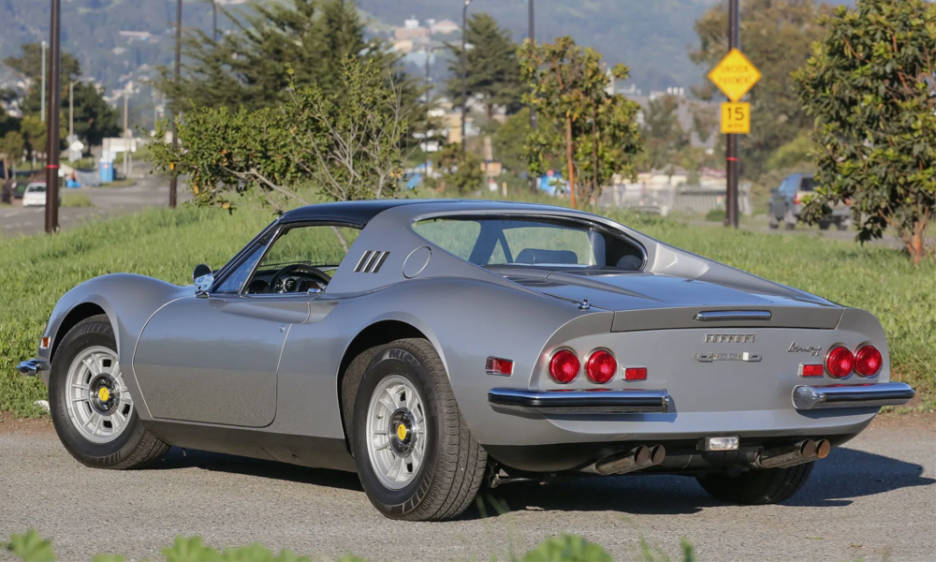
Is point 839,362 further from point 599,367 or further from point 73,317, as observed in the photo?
point 73,317

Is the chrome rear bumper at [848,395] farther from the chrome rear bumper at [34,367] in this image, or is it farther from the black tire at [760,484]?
the chrome rear bumper at [34,367]

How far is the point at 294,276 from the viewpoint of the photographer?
745 centimetres

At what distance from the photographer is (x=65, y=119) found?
12762 cm

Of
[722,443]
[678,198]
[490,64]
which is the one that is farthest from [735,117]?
[490,64]

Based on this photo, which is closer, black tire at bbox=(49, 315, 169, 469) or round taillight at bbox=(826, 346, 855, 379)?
round taillight at bbox=(826, 346, 855, 379)

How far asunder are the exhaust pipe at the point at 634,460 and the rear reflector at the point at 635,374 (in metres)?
0.27

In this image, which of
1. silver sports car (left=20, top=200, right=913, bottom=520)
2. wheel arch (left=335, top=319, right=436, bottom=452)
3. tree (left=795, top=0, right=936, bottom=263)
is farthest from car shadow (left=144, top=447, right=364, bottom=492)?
tree (left=795, top=0, right=936, bottom=263)

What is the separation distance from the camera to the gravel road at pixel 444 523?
557cm

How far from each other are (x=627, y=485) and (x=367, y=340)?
1.73 m

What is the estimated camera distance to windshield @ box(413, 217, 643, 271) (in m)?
6.79

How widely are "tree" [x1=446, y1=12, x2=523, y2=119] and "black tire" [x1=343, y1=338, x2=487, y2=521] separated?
300 feet

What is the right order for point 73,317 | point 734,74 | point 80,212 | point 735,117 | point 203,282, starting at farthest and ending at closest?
point 80,212 < point 734,74 < point 735,117 < point 73,317 < point 203,282

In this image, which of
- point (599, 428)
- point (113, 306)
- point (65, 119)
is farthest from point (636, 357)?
point (65, 119)

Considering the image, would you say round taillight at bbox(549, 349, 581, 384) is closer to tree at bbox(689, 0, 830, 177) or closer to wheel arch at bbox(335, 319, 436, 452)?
wheel arch at bbox(335, 319, 436, 452)
